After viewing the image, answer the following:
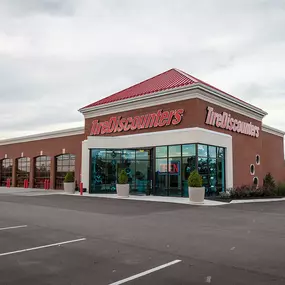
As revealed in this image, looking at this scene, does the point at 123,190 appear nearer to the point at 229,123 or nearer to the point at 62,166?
the point at 229,123

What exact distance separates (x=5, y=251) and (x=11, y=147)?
35.7m

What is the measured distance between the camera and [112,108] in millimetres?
27203

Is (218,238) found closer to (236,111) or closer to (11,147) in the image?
(236,111)

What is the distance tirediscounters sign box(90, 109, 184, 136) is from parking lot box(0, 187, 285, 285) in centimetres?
1182

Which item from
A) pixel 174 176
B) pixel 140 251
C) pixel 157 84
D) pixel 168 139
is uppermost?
pixel 157 84

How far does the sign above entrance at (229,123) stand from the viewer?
23.3 metres

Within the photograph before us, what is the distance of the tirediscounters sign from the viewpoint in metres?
23.1

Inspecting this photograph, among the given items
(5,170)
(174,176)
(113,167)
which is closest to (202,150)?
(174,176)

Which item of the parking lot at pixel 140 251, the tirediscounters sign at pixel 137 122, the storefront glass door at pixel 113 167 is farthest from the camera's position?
the storefront glass door at pixel 113 167

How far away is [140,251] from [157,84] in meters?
20.1

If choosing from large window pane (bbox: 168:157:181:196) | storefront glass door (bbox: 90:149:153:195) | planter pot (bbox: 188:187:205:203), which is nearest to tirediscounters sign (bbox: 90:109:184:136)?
storefront glass door (bbox: 90:149:153:195)

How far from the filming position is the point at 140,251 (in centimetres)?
717

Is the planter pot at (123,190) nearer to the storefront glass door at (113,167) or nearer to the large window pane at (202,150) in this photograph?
the storefront glass door at (113,167)

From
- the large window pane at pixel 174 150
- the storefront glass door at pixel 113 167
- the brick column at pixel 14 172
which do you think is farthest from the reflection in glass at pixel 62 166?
the large window pane at pixel 174 150
